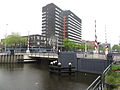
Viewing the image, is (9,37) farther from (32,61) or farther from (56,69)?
(56,69)

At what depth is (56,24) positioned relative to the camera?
4373 inches

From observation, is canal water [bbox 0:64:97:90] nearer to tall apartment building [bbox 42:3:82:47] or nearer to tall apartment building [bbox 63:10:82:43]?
tall apartment building [bbox 42:3:82:47]

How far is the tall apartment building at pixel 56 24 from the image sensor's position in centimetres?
10794

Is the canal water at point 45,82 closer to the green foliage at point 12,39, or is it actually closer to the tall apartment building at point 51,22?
the green foliage at point 12,39

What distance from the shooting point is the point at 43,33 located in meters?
110

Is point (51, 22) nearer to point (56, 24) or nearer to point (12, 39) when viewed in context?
point (56, 24)

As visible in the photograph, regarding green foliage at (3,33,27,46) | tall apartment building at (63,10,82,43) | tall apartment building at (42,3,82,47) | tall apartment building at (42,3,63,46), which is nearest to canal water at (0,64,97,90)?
green foliage at (3,33,27,46)

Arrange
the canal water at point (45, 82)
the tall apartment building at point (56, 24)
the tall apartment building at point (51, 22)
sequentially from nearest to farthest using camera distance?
the canal water at point (45, 82) → the tall apartment building at point (51, 22) → the tall apartment building at point (56, 24)

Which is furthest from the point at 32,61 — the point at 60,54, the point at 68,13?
the point at 68,13

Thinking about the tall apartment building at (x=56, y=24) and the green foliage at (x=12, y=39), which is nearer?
the green foliage at (x=12, y=39)

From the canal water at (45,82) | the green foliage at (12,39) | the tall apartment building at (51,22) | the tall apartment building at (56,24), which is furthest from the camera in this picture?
the tall apartment building at (56,24)

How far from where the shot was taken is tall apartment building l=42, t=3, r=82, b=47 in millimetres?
107938

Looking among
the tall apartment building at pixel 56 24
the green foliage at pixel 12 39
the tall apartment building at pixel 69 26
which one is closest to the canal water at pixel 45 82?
the green foliage at pixel 12 39

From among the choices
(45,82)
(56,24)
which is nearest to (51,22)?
Answer: (56,24)
